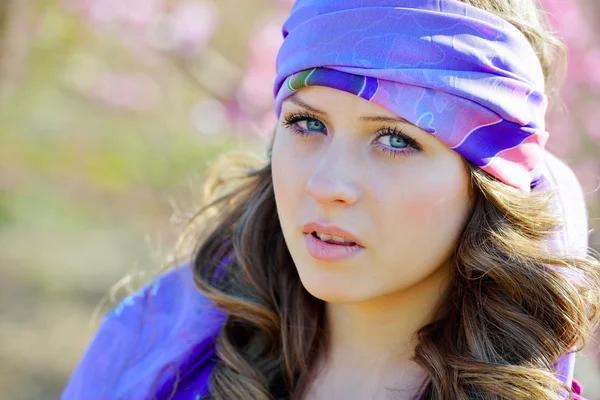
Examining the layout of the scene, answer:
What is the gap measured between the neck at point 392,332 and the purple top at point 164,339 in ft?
1.31

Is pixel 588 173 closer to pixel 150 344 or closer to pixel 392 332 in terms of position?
pixel 392 332

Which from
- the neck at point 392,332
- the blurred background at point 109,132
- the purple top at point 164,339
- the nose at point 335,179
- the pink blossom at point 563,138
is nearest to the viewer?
the nose at point 335,179

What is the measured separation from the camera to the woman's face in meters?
2.03

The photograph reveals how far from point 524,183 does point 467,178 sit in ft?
0.68

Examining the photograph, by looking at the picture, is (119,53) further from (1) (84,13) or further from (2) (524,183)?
(2) (524,183)

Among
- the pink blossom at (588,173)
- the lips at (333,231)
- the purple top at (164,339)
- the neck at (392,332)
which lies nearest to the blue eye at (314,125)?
the lips at (333,231)

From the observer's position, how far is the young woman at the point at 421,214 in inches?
80.1

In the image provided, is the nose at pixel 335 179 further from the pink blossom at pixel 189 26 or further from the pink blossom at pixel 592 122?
the pink blossom at pixel 189 26

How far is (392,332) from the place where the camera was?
229 cm

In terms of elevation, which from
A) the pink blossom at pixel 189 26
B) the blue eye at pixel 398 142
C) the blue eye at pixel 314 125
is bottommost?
the blue eye at pixel 398 142

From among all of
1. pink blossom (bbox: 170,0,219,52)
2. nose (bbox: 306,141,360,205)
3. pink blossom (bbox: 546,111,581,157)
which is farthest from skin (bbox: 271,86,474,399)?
pink blossom (bbox: 170,0,219,52)

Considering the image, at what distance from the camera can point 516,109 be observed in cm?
210

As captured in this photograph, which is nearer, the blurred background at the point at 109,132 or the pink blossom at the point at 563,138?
the pink blossom at the point at 563,138

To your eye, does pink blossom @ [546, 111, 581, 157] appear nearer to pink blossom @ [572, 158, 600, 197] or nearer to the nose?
pink blossom @ [572, 158, 600, 197]
